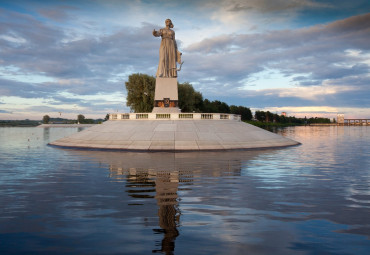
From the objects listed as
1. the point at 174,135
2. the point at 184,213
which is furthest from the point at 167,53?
the point at 184,213

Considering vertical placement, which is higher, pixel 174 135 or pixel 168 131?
pixel 168 131

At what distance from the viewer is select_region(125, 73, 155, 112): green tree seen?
311ft

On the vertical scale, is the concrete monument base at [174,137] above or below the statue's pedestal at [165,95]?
below

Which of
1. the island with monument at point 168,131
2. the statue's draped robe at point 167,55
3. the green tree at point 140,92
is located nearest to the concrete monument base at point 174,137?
the island with monument at point 168,131

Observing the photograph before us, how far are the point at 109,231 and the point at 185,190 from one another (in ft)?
22.0

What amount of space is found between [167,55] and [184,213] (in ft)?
157

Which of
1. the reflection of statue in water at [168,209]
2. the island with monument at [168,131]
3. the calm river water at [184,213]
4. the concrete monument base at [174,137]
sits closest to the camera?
the calm river water at [184,213]

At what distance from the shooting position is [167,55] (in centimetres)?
5684

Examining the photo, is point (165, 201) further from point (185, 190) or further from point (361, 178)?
point (361, 178)

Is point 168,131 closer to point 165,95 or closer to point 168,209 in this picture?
point 165,95

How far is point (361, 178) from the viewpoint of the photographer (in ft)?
66.8

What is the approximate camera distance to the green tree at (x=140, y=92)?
311 ft

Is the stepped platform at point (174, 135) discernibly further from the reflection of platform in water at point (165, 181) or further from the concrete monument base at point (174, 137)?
the reflection of platform in water at point (165, 181)

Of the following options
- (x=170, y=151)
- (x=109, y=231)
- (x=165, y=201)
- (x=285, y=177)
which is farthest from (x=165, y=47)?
(x=109, y=231)
